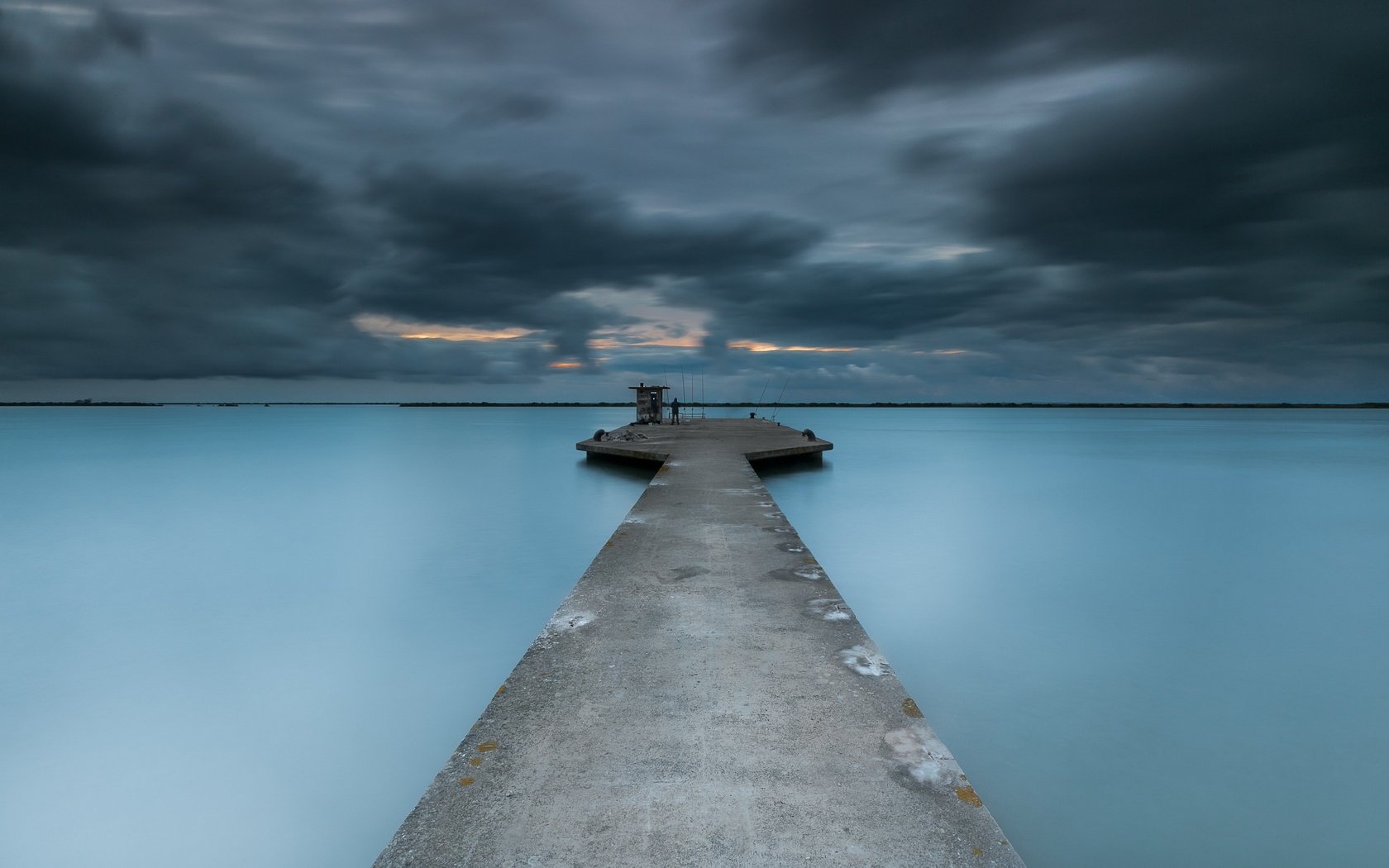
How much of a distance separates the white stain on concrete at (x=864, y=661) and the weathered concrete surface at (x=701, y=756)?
0.6 inches

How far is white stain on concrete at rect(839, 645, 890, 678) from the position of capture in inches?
143

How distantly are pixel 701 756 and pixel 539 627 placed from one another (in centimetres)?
538

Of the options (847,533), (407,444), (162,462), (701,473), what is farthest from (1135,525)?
(407,444)

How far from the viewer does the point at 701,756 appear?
2.75 m

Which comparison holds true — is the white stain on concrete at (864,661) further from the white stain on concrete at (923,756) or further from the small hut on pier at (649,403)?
the small hut on pier at (649,403)

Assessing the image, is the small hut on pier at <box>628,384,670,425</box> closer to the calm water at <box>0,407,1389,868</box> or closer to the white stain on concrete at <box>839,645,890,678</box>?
the calm water at <box>0,407,1389,868</box>

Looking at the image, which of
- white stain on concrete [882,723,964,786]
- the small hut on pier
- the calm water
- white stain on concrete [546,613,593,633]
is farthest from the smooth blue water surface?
the small hut on pier

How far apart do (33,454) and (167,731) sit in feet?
126

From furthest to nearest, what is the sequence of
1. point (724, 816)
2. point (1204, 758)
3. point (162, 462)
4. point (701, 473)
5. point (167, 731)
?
point (162, 462) → point (701, 473) → point (167, 731) → point (1204, 758) → point (724, 816)

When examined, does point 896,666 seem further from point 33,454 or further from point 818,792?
point 33,454

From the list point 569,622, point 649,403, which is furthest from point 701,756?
point 649,403

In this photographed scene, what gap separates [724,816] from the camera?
2357 mm

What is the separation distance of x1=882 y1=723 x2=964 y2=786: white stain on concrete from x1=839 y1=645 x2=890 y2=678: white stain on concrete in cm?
59

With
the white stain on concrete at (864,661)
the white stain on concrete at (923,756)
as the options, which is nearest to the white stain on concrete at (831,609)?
the white stain on concrete at (864,661)
